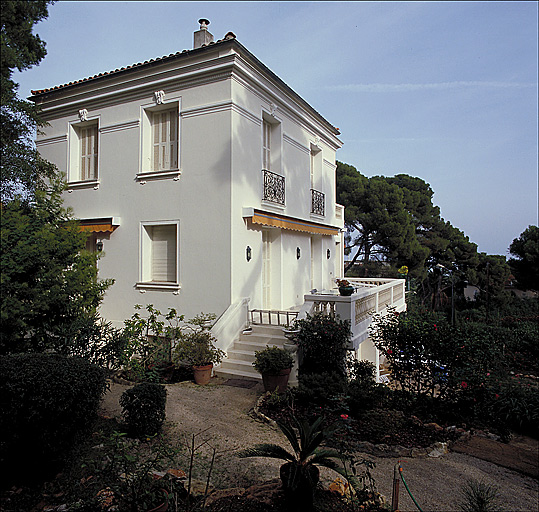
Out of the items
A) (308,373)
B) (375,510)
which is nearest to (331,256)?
(308,373)

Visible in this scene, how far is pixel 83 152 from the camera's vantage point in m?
14.0

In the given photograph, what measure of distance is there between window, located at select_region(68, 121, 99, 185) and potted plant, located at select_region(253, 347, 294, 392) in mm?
9189

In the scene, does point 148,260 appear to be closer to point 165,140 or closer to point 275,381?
point 165,140

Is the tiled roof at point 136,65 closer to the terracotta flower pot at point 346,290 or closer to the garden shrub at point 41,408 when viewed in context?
the terracotta flower pot at point 346,290

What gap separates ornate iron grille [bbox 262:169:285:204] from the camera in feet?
41.2

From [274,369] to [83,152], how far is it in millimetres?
10639

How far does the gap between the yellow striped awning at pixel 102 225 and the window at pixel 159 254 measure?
3.49 ft

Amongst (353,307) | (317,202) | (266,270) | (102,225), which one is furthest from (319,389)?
(317,202)

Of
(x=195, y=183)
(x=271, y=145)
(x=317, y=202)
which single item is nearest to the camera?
(x=195, y=183)

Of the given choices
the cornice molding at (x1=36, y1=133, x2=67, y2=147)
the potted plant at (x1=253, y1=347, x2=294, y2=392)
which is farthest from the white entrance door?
the cornice molding at (x1=36, y1=133, x2=67, y2=147)

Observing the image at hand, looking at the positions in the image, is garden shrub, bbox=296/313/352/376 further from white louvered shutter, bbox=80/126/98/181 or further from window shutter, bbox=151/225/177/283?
white louvered shutter, bbox=80/126/98/181

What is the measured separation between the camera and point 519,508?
15.3 feet

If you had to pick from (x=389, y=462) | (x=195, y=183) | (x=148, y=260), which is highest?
(x=195, y=183)

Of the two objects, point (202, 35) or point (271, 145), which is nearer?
point (202, 35)
